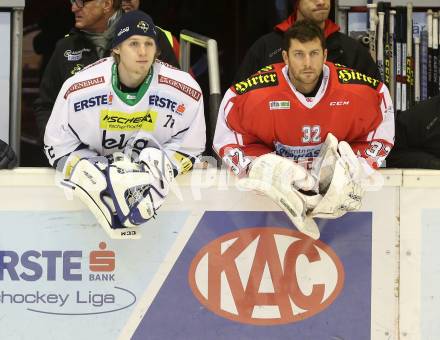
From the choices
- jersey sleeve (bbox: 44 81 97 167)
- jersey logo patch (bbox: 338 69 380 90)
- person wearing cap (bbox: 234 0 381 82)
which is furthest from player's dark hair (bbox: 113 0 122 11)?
jersey logo patch (bbox: 338 69 380 90)

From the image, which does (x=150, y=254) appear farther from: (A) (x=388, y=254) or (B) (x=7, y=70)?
(B) (x=7, y=70)

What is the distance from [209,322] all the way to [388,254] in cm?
74

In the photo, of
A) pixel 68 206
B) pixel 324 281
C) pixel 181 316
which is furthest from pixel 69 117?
pixel 324 281

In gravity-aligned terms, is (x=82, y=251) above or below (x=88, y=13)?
below

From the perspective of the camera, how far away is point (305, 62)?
4.71 metres

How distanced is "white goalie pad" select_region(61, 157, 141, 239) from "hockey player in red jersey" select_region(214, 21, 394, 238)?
507 millimetres

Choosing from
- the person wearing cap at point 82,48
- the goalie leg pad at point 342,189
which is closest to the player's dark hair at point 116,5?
the person wearing cap at point 82,48

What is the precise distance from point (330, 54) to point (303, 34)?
0.70 meters

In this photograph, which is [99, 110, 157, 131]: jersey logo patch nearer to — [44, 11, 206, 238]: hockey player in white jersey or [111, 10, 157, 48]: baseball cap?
[44, 11, 206, 238]: hockey player in white jersey

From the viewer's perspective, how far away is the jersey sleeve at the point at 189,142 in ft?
15.4

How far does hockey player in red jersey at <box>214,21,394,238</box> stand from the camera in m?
4.69

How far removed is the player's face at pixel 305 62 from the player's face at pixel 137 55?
541 millimetres

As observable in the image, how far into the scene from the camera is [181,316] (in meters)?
4.62

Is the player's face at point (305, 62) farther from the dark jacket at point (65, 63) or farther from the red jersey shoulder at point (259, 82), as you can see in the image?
the dark jacket at point (65, 63)
